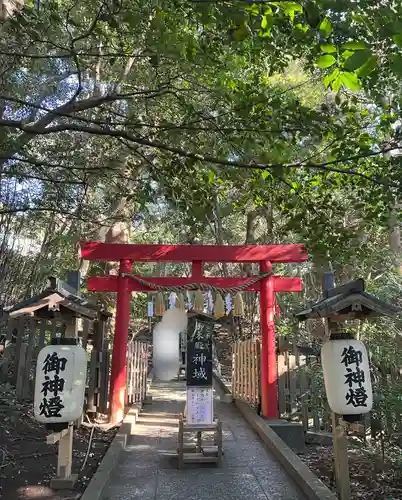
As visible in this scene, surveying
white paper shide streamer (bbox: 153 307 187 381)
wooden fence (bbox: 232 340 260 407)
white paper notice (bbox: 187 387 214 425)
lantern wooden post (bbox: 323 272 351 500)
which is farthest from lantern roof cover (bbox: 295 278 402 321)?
wooden fence (bbox: 232 340 260 407)

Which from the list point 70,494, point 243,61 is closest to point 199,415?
point 70,494

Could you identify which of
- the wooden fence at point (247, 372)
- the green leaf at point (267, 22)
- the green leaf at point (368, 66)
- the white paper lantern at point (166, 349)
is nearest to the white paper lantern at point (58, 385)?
the white paper lantern at point (166, 349)

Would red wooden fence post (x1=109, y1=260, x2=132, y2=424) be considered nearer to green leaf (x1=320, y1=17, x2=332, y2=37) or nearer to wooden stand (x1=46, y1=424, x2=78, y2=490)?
wooden stand (x1=46, y1=424, x2=78, y2=490)

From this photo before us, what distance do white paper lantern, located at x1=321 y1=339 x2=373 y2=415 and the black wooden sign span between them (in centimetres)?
188

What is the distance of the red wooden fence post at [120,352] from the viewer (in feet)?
26.1

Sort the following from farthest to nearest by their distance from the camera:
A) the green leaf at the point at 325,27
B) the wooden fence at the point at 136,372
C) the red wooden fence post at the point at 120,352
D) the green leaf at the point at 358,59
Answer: the wooden fence at the point at 136,372 < the red wooden fence post at the point at 120,352 < the green leaf at the point at 325,27 < the green leaf at the point at 358,59

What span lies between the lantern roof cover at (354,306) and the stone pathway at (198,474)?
2.01 meters

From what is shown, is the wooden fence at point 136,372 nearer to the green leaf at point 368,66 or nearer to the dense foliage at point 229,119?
the dense foliage at point 229,119

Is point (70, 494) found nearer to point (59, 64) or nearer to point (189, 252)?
point (189, 252)

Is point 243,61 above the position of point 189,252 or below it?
above

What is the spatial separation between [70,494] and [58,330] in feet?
13.1

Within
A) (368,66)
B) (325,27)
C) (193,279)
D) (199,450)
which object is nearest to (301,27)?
(325,27)

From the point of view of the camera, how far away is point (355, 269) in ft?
36.8

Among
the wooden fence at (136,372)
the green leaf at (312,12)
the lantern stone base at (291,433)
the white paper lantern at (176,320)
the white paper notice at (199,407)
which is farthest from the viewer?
the wooden fence at (136,372)
